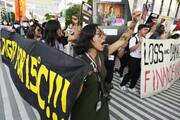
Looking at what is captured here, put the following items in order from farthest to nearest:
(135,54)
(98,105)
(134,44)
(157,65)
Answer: (157,65), (135,54), (134,44), (98,105)

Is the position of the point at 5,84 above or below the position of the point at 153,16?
below

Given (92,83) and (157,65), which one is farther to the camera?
(157,65)

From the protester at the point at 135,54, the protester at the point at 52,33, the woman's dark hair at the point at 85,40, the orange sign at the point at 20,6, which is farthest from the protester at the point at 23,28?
the woman's dark hair at the point at 85,40

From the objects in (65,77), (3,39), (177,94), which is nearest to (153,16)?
(177,94)

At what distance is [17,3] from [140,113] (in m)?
12.7

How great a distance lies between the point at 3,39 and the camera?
18.8ft

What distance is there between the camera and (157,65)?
20.4 feet

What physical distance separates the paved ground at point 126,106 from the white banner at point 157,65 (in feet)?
0.66

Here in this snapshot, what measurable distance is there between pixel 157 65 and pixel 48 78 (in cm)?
390

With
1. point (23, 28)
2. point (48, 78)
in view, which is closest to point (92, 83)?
point (48, 78)

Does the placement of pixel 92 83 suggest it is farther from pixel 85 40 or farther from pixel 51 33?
pixel 51 33

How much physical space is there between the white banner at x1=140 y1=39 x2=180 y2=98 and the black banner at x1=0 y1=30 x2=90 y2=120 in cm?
266

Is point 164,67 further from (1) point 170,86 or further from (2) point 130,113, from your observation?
(2) point 130,113

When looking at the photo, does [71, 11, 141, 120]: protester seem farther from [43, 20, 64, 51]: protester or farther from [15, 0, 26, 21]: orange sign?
[15, 0, 26, 21]: orange sign
